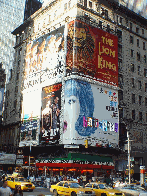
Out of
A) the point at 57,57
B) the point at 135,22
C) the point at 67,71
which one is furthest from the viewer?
the point at 135,22

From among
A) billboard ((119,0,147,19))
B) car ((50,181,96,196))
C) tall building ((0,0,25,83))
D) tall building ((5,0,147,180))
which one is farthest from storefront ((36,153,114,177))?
tall building ((0,0,25,83))

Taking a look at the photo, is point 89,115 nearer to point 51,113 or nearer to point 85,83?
point 85,83

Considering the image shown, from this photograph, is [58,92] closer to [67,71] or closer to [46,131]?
[67,71]

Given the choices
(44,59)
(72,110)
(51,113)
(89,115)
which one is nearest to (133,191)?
(72,110)

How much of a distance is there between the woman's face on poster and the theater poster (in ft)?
32.6

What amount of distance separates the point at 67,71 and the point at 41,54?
12147 mm

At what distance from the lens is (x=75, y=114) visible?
174ft

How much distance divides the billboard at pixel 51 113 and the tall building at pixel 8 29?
69322 millimetres

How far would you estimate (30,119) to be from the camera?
6406 centimetres

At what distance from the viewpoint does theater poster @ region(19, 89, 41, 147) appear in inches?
2423

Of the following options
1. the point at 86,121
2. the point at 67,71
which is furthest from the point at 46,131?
the point at 67,71

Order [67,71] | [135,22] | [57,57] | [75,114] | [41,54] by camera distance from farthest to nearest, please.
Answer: [135,22] → [41,54] → [57,57] → [67,71] → [75,114]

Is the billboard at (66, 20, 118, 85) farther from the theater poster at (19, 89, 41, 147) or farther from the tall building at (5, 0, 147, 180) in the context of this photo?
the theater poster at (19, 89, 41, 147)

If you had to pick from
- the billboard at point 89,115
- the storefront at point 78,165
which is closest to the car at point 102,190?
the storefront at point 78,165
